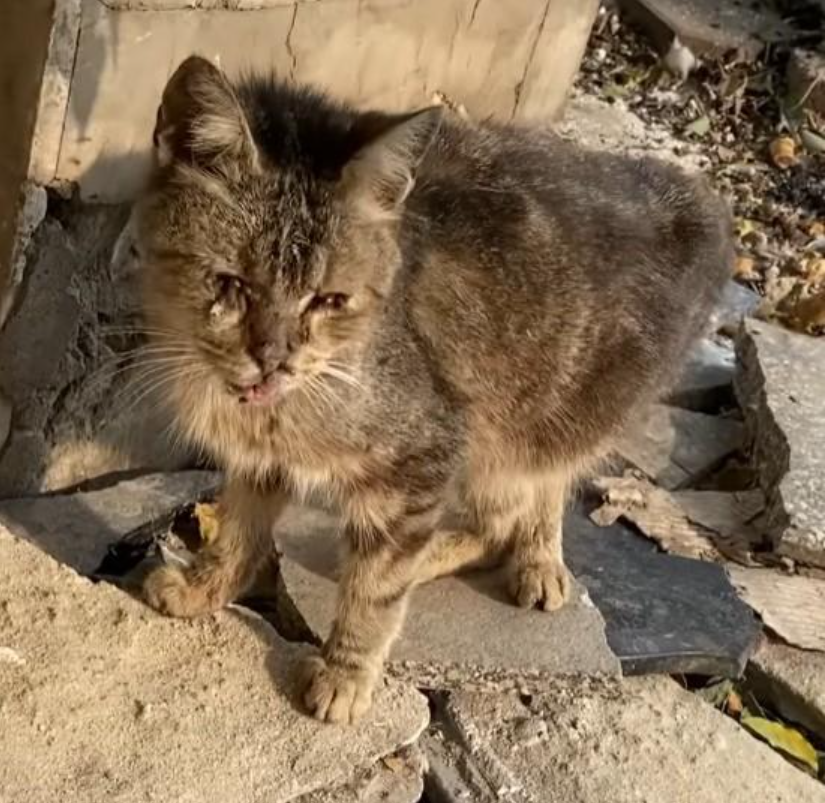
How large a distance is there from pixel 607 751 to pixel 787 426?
1.33 meters

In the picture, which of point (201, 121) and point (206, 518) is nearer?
point (201, 121)

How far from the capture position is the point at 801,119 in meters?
6.29

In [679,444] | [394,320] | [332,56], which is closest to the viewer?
[394,320]

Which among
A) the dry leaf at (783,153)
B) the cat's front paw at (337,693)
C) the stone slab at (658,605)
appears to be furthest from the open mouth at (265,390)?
the dry leaf at (783,153)

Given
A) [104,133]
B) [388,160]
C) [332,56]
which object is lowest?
[104,133]

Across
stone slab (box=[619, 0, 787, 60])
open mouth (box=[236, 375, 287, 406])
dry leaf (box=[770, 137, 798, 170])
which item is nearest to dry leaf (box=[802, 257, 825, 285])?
dry leaf (box=[770, 137, 798, 170])

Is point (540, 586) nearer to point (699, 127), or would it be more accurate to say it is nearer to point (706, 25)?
point (699, 127)

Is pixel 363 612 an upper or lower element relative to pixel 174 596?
upper

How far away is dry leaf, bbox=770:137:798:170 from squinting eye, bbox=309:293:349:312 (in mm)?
3444

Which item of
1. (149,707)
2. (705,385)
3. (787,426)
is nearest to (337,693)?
(149,707)

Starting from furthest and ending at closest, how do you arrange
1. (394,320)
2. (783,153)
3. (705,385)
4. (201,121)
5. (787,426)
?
(783,153), (705,385), (787,426), (394,320), (201,121)

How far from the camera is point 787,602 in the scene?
13.3ft

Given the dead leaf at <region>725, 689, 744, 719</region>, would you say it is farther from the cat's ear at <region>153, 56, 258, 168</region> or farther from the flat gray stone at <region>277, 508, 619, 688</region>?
the cat's ear at <region>153, 56, 258, 168</region>

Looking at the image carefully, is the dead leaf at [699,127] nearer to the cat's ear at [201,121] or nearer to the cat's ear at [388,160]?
the cat's ear at [388,160]
